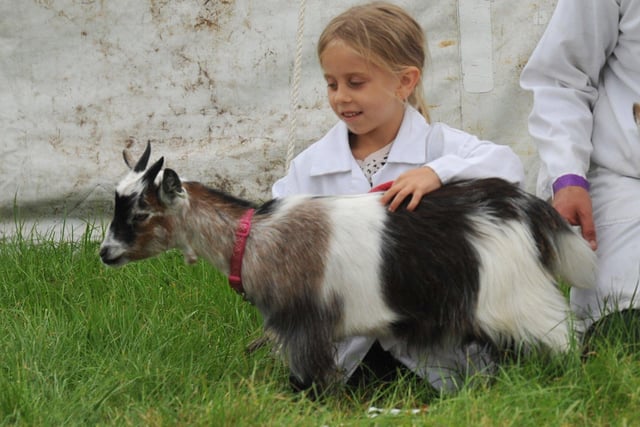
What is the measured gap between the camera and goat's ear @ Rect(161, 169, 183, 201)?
10.2 ft

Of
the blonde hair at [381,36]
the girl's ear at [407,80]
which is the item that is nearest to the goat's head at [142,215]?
the blonde hair at [381,36]

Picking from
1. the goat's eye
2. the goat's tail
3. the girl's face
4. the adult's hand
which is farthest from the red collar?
the adult's hand

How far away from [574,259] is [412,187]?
524 millimetres

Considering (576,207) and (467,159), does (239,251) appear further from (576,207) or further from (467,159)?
(576,207)

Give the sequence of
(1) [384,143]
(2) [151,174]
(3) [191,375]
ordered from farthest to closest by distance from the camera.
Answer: (1) [384,143]
(3) [191,375]
(2) [151,174]

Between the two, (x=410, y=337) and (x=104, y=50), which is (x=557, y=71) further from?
(x=104, y=50)

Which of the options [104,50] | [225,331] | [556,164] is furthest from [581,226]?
[104,50]

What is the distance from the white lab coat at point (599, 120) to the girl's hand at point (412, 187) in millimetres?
521

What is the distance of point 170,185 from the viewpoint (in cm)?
312

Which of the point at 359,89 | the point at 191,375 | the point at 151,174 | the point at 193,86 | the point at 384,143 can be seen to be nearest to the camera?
the point at 151,174

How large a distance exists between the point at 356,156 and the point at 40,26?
102 inches

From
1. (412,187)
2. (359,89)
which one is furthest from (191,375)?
(359,89)

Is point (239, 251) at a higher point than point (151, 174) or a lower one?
lower

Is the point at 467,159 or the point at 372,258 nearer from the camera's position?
the point at 372,258
